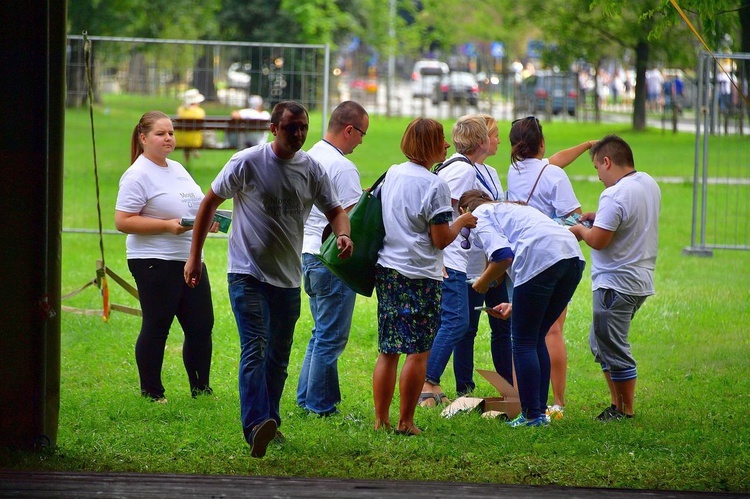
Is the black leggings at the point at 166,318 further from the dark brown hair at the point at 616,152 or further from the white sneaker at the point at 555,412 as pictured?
the dark brown hair at the point at 616,152

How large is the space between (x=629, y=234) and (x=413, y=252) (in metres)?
1.42

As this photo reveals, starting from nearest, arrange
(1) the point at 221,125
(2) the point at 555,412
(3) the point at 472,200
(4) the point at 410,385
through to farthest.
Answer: (4) the point at 410,385
(3) the point at 472,200
(2) the point at 555,412
(1) the point at 221,125

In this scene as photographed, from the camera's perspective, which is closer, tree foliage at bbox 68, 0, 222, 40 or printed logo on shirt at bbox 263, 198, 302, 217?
printed logo on shirt at bbox 263, 198, 302, 217

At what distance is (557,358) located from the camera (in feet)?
23.1

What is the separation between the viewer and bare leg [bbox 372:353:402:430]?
243 inches

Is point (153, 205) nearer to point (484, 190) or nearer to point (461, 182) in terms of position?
point (461, 182)

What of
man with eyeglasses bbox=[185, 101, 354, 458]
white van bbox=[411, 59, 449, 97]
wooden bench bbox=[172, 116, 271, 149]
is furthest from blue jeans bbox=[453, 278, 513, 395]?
white van bbox=[411, 59, 449, 97]

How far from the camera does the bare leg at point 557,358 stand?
7043 millimetres

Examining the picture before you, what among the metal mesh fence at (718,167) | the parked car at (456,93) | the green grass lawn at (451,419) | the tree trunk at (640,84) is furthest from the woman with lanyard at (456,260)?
the parked car at (456,93)

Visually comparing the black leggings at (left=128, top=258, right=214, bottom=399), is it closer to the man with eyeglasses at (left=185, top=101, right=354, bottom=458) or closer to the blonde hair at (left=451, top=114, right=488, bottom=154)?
the man with eyeglasses at (left=185, top=101, right=354, bottom=458)

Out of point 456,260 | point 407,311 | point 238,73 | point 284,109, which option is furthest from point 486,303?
point 238,73

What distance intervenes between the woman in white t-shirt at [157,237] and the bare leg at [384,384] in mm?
1440

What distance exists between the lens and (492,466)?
18.6ft

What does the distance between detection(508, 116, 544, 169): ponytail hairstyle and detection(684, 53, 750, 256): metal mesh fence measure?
2.00 metres
